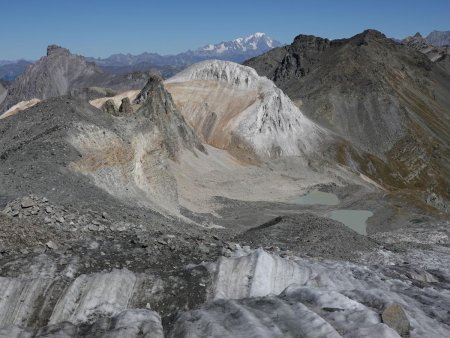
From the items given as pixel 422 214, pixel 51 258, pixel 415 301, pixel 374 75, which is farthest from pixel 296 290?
pixel 374 75

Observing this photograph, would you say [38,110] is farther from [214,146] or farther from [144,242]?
[214,146]

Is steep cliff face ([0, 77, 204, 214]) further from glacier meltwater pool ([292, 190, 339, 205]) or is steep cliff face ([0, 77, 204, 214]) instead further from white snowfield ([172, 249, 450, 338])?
glacier meltwater pool ([292, 190, 339, 205])

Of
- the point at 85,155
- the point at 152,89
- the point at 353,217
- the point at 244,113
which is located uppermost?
the point at 152,89

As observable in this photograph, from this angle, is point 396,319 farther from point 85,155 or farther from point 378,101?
point 378,101

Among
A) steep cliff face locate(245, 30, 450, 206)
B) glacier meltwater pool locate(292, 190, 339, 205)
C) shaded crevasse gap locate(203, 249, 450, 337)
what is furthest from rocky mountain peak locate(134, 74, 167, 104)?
shaded crevasse gap locate(203, 249, 450, 337)

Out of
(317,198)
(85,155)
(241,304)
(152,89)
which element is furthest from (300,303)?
(152,89)

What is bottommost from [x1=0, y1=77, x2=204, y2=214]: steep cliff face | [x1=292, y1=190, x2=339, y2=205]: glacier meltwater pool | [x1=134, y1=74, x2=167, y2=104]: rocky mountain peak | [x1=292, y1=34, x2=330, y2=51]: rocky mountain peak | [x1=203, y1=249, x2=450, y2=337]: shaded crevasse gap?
[x1=292, y1=190, x2=339, y2=205]: glacier meltwater pool
